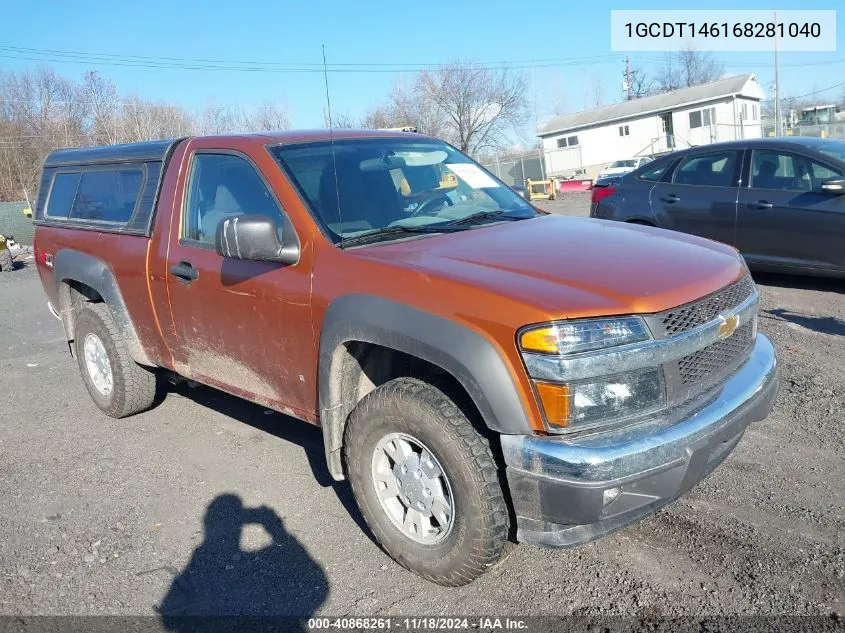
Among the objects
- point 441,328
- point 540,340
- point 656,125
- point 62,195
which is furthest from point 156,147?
point 656,125

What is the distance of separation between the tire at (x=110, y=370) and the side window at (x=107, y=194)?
659 millimetres

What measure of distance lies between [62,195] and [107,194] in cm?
83

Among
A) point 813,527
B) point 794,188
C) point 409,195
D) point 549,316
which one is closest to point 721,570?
point 813,527

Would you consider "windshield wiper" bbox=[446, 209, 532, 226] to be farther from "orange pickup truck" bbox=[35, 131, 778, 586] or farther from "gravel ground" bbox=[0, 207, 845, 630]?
"gravel ground" bbox=[0, 207, 845, 630]

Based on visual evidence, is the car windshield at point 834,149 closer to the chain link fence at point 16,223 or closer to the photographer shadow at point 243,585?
the photographer shadow at point 243,585

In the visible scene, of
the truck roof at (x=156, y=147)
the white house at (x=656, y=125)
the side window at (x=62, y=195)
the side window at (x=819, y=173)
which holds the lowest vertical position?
the side window at (x=819, y=173)

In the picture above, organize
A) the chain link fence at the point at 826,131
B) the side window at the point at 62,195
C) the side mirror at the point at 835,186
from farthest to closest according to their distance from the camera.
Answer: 1. the chain link fence at the point at 826,131
2. the side mirror at the point at 835,186
3. the side window at the point at 62,195

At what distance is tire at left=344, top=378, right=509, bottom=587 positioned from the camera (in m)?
2.68

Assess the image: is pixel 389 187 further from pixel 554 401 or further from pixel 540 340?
pixel 554 401

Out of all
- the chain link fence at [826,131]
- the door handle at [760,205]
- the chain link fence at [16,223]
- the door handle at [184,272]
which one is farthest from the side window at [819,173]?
the chain link fence at [826,131]

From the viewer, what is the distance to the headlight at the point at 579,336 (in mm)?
2465

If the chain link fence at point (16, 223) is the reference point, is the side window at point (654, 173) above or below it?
below

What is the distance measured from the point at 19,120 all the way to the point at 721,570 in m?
38.7

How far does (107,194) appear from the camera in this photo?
4859 mm
